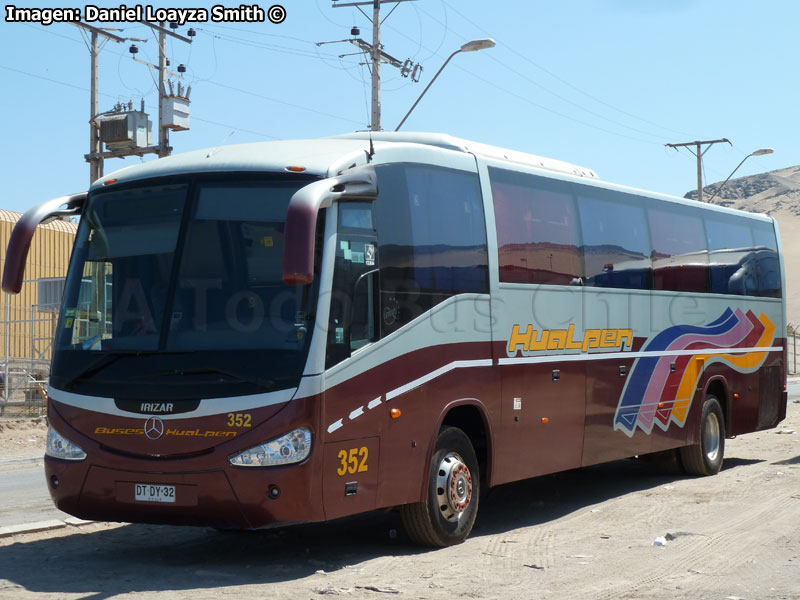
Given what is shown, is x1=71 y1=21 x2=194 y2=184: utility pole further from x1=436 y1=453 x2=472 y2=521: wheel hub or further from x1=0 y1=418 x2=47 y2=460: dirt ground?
x1=436 y1=453 x2=472 y2=521: wheel hub

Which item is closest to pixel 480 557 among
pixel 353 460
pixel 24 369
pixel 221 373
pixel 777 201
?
pixel 353 460

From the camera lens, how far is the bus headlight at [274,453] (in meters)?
7.69

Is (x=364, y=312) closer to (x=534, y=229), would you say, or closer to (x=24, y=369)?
(x=534, y=229)

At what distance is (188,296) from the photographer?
8.09m

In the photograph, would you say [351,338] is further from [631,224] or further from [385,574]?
[631,224]

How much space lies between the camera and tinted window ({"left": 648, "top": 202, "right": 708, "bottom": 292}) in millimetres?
13733

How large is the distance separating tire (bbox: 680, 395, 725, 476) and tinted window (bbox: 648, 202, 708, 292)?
1.72 meters

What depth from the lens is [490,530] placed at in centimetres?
1038

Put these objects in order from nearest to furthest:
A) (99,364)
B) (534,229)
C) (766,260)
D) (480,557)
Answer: (99,364)
(480,557)
(534,229)
(766,260)

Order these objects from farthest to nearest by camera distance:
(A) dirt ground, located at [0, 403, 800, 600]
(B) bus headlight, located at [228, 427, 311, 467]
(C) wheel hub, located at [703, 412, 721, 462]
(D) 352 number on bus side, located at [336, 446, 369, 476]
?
(C) wheel hub, located at [703, 412, 721, 462] → (D) 352 number on bus side, located at [336, 446, 369, 476] → (B) bus headlight, located at [228, 427, 311, 467] → (A) dirt ground, located at [0, 403, 800, 600]

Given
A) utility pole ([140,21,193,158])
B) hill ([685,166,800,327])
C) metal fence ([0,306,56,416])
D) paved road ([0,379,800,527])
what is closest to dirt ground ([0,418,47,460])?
metal fence ([0,306,56,416])

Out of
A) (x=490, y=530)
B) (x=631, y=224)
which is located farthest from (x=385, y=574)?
(x=631, y=224)

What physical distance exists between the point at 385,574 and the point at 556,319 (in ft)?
13.5

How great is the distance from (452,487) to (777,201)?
172m
